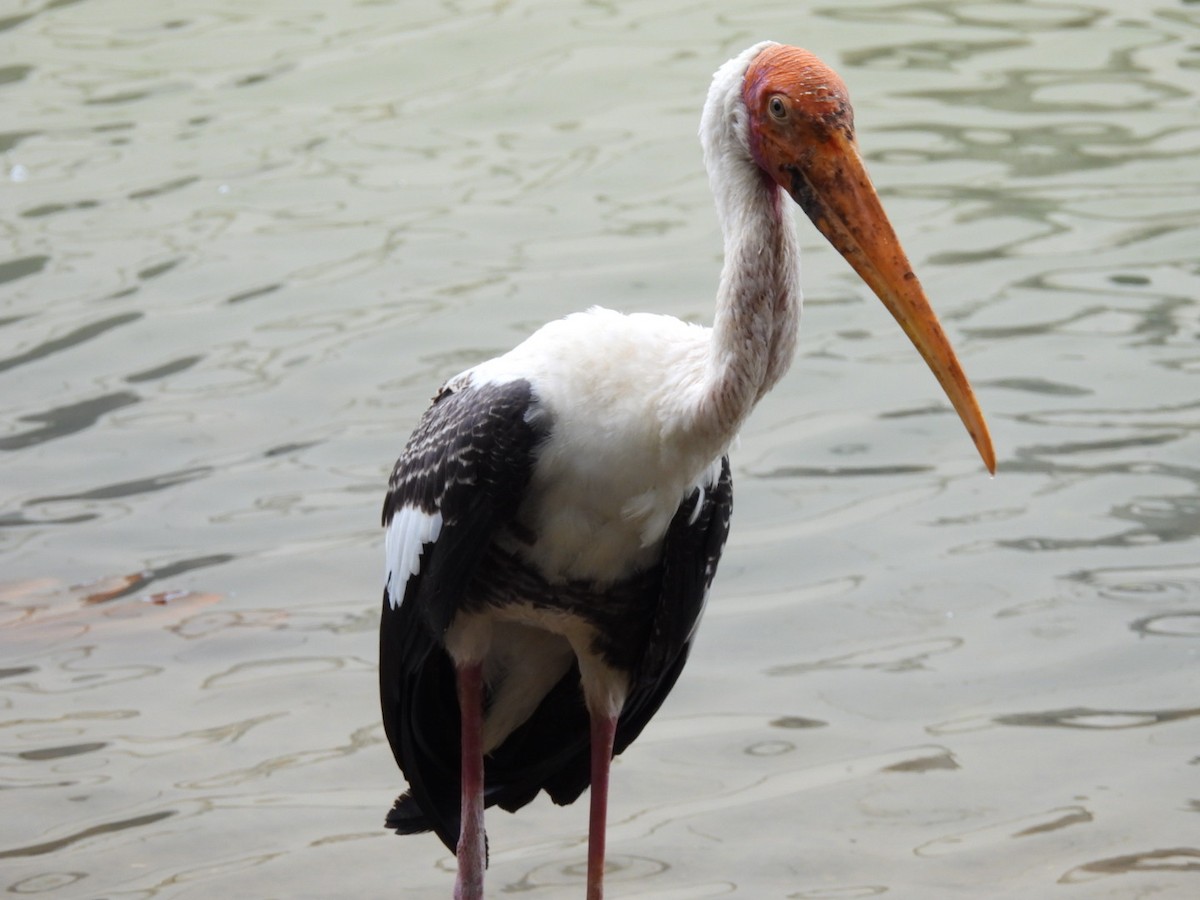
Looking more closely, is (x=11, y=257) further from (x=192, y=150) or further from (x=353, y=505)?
(x=353, y=505)

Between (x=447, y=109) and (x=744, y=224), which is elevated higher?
(x=744, y=224)

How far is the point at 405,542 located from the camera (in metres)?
4.54

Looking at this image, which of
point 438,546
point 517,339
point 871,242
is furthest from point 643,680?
point 517,339

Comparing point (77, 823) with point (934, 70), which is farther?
point (934, 70)

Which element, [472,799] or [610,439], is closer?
[610,439]

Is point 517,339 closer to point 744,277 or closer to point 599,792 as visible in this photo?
point 599,792

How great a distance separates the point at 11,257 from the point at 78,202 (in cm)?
73

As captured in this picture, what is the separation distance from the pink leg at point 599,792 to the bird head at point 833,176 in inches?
54.0

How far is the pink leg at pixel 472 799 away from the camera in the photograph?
4707 mm

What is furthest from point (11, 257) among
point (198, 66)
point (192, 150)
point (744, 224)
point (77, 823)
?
point (744, 224)

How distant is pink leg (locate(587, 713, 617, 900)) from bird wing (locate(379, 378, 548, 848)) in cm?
39

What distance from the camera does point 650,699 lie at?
194 inches

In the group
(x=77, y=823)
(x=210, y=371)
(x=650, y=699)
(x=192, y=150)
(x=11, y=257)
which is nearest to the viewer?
(x=650, y=699)

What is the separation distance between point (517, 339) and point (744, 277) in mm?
4921
